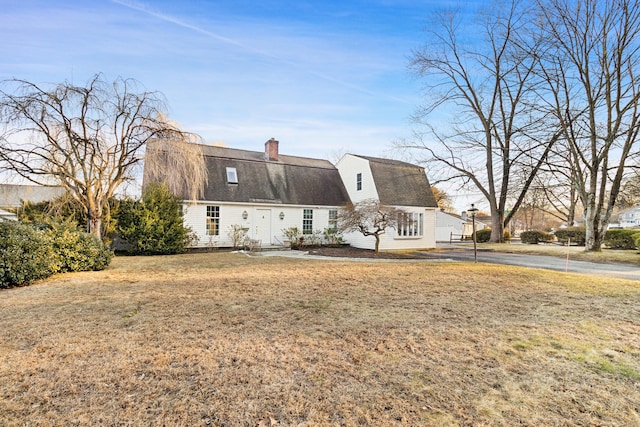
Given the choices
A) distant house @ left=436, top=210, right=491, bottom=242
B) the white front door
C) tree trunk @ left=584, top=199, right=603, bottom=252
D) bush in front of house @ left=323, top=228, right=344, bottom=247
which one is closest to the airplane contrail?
the white front door

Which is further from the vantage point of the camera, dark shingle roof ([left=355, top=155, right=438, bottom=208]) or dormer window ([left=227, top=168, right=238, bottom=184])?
dark shingle roof ([left=355, top=155, right=438, bottom=208])

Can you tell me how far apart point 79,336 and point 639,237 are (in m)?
21.2

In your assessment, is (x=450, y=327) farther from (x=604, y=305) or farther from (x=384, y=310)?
(x=604, y=305)

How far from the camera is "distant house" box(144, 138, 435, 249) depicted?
16719 mm

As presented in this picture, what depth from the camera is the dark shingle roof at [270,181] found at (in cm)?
1723

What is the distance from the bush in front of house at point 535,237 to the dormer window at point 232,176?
2317 centimetres

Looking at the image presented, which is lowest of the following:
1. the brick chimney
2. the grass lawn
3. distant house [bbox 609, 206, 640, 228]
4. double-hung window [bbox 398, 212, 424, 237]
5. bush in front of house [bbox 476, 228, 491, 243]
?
the grass lawn

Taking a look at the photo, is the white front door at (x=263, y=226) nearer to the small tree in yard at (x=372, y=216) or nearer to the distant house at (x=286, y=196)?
the distant house at (x=286, y=196)

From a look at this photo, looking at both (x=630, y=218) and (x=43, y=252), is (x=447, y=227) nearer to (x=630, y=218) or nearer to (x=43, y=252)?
(x=43, y=252)

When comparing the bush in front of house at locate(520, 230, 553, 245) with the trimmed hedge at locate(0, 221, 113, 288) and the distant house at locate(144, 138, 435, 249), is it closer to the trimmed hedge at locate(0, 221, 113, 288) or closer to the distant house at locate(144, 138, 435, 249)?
the distant house at locate(144, 138, 435, 249)

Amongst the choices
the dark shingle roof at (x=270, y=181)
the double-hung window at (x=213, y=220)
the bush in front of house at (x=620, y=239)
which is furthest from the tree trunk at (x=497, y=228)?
the double-hung window at (x=213, y=220)

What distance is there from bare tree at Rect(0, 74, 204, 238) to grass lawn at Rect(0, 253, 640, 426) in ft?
23.7

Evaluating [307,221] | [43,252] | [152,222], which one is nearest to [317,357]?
[43,252]

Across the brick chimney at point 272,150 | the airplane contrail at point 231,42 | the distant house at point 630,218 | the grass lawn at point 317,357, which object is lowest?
the grass lawn at point 317,357
